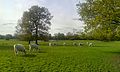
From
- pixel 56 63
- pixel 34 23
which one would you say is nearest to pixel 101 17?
pixel 56 63

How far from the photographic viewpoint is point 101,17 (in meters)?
35.8

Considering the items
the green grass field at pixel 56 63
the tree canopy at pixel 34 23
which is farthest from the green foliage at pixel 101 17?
the tree canopy at pixel 34 23

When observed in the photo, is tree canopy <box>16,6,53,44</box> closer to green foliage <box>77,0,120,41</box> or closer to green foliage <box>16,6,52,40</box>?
green foliage <box>16,6,52,40</box>

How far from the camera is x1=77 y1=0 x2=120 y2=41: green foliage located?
115ft

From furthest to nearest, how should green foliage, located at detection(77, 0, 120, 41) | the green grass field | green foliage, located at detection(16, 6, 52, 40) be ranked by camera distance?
green foliage, located at detection(16, 6, 52, 40), green foliage, located at detection(77, 0, 120, 41), the green grass field

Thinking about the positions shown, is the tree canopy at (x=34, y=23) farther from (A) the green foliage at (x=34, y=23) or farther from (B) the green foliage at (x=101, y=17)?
(B) the green foliage at (x=101, y=17)

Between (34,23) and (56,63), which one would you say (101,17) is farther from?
(34,23)

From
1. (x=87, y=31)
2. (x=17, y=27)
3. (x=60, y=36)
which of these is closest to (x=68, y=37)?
(x=60, y=36)

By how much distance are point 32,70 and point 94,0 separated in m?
21.3

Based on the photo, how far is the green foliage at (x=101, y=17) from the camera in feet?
115

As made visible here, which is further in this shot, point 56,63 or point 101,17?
point 101,17

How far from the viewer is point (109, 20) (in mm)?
35906

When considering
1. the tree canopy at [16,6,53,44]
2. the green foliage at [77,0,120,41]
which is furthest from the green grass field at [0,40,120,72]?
the tree canopy at [16,6,53,44]

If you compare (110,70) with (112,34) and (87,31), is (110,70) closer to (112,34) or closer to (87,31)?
(112,34)
